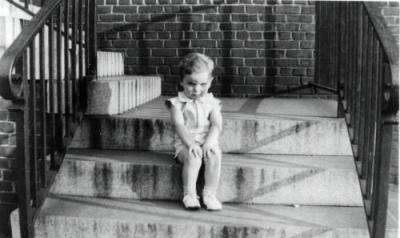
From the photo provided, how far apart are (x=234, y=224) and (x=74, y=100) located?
4.27 ft

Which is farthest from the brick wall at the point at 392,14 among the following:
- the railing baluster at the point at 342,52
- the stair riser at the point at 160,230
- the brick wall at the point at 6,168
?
the brick wall at the point at 6,168

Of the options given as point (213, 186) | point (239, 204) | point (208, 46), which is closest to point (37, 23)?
point (213, 186)

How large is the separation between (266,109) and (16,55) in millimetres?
2091

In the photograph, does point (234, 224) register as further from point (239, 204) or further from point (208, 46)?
point (208, 46)

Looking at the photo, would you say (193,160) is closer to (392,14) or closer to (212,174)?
(212,174)

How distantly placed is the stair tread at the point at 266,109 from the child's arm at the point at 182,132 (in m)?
0.40

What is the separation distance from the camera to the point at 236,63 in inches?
182

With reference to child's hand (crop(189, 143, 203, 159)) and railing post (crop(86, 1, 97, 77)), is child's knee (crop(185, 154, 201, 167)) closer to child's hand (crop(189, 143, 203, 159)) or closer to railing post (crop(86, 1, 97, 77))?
child's hand (crop(189, 143, 203, 159))

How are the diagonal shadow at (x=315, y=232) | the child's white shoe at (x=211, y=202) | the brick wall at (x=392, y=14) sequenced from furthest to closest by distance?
the brick wall at (x=392, y=14) < the child's white shoe at (x=211, y=202) < the diagonal shadow at (x=315, y=232)

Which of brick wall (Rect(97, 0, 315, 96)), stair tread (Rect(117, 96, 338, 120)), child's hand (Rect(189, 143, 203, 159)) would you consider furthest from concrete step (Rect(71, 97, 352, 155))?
brick wall (Rect(97, 0, 315, 96))

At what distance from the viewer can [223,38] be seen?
4.60m

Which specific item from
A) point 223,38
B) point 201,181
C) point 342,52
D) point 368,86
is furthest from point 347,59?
point 223,38

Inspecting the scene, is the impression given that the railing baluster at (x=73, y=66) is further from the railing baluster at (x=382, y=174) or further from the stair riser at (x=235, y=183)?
the railing baluster at (x=382, y=174)

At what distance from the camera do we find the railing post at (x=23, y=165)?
2154 millimetres
